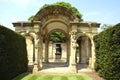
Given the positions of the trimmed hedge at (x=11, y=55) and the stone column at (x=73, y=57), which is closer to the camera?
the trimmed hedge at (x=11, y=55)

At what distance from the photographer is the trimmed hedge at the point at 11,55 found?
1422cm

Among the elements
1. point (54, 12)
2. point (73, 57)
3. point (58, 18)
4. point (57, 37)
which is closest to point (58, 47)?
point (57, 37)

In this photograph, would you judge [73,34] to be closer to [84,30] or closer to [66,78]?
[84,30]

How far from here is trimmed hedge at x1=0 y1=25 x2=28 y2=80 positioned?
1422 centimetres

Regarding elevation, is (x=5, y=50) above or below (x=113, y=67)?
above

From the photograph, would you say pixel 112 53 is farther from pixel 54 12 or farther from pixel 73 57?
pixel 54 12

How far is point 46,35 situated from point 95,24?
34.0 feet

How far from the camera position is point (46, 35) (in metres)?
31.5

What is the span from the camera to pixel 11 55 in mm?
A: 16312

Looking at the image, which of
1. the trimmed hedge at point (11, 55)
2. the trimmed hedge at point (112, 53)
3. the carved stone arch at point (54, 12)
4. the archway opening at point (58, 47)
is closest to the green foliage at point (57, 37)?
the archway opening at point (58, 47)

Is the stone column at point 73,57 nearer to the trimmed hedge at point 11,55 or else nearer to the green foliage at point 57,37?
the trimmed hedge at point 11,55

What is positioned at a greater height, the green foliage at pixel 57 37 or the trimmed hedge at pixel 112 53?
the green foliage at pixel 57 37

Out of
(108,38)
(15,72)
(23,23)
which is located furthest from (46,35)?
(108,38)

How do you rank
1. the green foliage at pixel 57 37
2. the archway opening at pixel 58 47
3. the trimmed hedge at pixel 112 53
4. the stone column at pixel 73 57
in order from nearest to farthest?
the trimmed hedge at pixel 112 53, the stone column at pixel 73 57, the archway opening at pixel 58 47, the green foliage at pixel 57 37
